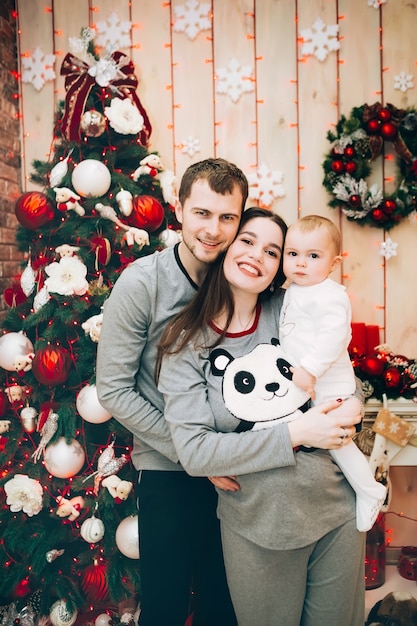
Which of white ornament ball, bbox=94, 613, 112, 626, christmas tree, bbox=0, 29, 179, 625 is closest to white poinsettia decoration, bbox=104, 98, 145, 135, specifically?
christmas tree, bbox=0, 29, 179, 625

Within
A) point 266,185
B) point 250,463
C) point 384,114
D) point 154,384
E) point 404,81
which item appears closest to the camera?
point 250,463

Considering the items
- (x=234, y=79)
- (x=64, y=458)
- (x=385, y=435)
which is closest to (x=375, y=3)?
(x=234, y=79)

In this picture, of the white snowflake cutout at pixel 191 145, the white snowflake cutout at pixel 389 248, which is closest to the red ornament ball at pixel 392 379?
the white snowflake cutout at pixel 389 248

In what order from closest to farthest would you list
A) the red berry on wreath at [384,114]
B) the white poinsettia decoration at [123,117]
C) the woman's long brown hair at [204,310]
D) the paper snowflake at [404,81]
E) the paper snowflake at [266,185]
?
the woman's long brown hair at [204,310] < the white poinsettia decoration at [123,117] < the red berry on wreath at [384,114] < the paper snowflake at [404,81] < the paper snowflake at [266,185]

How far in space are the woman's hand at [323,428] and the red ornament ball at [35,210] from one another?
4.80ft

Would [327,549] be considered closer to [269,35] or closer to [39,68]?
[269,35]

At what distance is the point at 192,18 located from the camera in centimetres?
267

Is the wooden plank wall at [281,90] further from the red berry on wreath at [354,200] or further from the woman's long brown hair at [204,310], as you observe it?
the woman's long brown hair at [204,310]

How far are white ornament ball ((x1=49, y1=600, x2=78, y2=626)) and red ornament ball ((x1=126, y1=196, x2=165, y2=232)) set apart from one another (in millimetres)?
1616

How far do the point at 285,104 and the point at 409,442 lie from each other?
1789 mm

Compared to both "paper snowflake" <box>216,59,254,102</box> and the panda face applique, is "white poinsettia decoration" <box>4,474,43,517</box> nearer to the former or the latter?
the panda face applique

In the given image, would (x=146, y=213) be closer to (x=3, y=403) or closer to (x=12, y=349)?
(x=12, y=349)

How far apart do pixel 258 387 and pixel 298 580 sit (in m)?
0.52

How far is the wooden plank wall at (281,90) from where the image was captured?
2.62 m
